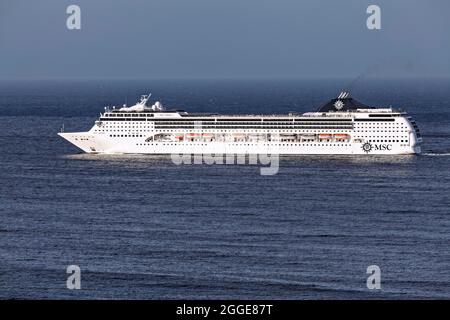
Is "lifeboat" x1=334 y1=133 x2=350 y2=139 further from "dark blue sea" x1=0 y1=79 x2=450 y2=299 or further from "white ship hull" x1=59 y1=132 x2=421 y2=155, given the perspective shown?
"dark blue sea" x1=0 y1=79 x2=450 y2=299

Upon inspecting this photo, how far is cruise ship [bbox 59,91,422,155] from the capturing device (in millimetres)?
94312

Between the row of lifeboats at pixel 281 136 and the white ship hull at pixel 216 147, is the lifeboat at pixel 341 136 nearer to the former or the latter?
the row of lifeboats at pixel 281 136

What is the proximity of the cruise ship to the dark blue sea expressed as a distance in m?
1.81

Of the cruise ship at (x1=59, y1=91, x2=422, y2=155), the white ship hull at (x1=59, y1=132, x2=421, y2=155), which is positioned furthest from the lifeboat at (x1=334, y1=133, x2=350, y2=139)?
the white ship hull at (x1=59, y1=132, x2=421, y2=155)

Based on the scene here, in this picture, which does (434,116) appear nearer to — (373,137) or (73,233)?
(373,137)

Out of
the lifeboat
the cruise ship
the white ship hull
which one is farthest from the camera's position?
the lifeboat

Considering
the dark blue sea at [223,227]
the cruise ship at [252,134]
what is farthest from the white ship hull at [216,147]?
the dark blue sea at [223,227]

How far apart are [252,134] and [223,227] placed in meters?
34.9

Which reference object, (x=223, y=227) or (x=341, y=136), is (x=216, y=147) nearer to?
(x=341, y=136)

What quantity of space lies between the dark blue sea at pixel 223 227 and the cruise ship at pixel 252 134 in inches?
71.1

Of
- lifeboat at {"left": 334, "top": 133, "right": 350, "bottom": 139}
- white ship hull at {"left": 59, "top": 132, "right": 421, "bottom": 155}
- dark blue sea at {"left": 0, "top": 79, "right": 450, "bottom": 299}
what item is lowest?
dark blue sea at {"left": 0, "top": 79, "right": 450, "bottom": 299}

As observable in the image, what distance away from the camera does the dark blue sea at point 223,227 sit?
162 feet

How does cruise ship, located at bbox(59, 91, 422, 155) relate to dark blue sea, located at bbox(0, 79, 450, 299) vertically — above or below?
above
